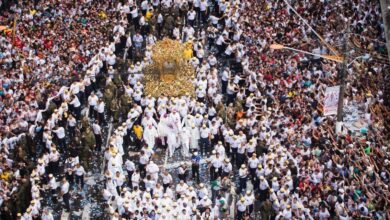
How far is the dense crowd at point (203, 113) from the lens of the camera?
5059cm

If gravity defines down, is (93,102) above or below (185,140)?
above

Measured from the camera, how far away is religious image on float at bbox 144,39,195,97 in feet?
192

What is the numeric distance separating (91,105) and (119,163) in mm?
5667

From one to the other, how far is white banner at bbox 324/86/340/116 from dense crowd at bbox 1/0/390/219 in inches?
50.5

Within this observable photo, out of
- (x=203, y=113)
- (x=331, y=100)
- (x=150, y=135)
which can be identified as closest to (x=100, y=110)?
(x=150, y=135)

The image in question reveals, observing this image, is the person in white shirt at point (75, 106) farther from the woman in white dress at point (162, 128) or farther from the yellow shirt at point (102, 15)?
the yellow shirt at point (102, 15)

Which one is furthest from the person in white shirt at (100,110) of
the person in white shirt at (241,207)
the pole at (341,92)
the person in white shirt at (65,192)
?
the pole at (341,92)

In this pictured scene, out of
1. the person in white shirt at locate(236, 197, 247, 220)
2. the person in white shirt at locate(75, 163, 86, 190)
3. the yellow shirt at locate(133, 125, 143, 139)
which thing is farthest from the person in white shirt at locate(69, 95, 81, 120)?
the person in white shirt at locate(236, 197, 247, 220)

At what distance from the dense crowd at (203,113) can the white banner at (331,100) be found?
128 cm

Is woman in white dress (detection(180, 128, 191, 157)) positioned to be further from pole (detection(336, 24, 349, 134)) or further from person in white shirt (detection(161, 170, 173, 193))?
pole (detection(336, 24, 349, 134))

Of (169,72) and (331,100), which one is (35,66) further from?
(331,100)

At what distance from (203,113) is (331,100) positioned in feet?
21.2

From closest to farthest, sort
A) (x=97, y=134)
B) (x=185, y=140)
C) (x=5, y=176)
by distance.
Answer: (x=5, y=176) < (x=185, y=140) < (x=97, y=134)

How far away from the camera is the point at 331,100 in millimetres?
54531
